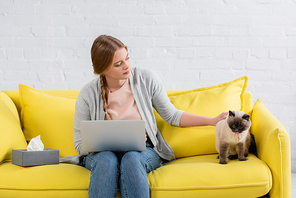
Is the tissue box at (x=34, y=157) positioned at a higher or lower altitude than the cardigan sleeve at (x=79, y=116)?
lower

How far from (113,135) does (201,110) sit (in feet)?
2.27

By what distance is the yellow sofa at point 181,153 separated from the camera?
1.32 m

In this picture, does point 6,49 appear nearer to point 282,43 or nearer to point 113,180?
point 113,180

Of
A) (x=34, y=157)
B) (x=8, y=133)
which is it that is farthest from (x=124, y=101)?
(x=8, y=133)

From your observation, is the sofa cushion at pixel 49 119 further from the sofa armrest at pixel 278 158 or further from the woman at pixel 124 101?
the sofa armrest at pixel 278 158

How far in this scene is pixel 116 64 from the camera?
5.31ft

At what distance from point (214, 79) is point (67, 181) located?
1549 millimetres

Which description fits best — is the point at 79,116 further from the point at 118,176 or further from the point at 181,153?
the point at 181,153

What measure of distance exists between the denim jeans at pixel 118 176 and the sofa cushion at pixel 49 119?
48 centimetres

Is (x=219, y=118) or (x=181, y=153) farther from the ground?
(x=219, y=118)

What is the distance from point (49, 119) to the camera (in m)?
1.85

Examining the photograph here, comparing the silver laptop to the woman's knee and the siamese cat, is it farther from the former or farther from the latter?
the siamese cat

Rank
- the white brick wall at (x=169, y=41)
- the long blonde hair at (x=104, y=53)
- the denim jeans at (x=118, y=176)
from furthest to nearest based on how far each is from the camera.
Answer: the white brick wall at (x=169, y=41) → the long blonde hair at (x=104, y=53) → the denim jeans at (x=118, y=176)

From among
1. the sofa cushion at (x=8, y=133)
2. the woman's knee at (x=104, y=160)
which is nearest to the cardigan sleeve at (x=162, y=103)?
the woman's knee at (x=104, y=160)
